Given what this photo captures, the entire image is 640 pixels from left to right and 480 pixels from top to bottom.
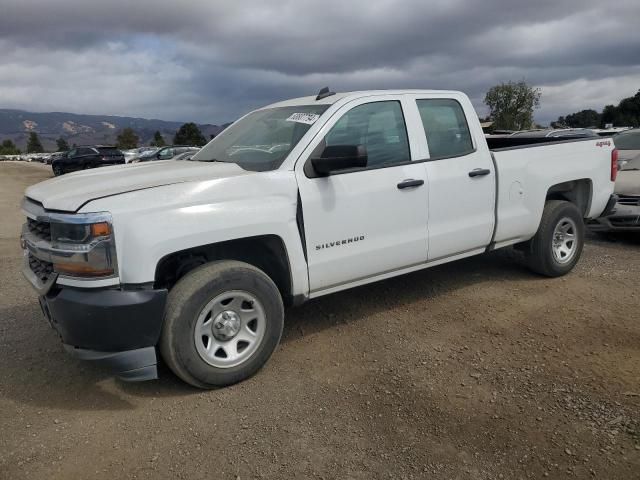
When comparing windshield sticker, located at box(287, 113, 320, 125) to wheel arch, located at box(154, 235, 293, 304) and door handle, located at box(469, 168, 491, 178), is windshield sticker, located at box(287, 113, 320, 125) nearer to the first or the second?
wheel arch, located at box(154, 235, 293, 304)

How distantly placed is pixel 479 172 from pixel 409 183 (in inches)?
33.7

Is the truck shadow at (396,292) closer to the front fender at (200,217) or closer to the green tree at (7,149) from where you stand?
the front fender at (200,217)

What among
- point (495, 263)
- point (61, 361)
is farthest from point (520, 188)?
point (61, 361)

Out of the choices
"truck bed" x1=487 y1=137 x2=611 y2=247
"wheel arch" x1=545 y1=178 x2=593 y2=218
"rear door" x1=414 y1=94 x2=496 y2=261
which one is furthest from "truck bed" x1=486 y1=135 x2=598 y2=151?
"rear door" x1=414 y1=94 x2=496 y2=261

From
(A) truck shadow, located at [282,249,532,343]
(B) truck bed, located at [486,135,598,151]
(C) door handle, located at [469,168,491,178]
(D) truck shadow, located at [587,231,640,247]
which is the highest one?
(B) truck bed, located at [486,135,598,151]

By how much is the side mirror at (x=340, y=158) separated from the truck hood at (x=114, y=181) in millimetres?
555

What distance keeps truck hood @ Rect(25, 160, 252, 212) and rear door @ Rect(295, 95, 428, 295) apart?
63 centimetres

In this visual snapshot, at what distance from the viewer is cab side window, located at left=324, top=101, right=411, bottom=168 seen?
157 inches

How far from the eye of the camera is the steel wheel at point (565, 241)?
5535 millimetres

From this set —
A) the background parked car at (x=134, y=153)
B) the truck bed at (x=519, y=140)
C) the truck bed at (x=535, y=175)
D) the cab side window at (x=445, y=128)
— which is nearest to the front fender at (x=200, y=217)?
the cab side window at (x=445, y=128)

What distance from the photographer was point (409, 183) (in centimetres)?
414

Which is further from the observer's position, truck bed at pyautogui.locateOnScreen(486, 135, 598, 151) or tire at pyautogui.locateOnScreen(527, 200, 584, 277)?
truck bed at pyautogui.locateOnScreen(486, 135, 598, 151)

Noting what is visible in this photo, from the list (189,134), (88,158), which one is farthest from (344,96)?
(189,134)

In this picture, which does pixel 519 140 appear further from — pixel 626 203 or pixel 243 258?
pixel 243 258
